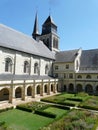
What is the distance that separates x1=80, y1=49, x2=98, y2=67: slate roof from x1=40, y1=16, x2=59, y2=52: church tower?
37.5ft

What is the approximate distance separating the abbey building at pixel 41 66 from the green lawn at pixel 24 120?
6.96 m

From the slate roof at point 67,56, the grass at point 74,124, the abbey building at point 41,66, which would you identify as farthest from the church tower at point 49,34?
the grass at point 74,124

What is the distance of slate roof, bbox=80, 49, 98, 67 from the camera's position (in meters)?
43.8

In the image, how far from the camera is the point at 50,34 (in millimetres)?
50875

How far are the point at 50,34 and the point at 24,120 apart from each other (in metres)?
Answer: 38.5

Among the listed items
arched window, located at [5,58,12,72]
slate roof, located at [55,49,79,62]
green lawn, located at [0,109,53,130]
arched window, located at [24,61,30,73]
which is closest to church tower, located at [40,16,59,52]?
slate roof, located at [55,49,79,62]

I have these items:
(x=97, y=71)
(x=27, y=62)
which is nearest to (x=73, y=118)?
(x=27, y=62)

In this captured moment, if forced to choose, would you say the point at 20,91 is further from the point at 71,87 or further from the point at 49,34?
the point at 49,34

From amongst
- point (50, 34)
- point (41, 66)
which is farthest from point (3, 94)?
point (50, 34)

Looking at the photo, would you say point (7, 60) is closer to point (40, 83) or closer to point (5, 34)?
point (5, 34)

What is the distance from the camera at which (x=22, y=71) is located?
33.1 metres

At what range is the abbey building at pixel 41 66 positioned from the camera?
2898 cm

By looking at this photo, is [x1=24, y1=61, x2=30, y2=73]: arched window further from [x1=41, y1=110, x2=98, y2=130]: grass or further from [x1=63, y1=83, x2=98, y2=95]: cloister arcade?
[x1=41, y1=110, x2=98, y2=130]: grass

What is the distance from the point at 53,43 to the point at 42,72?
52.6 feet
